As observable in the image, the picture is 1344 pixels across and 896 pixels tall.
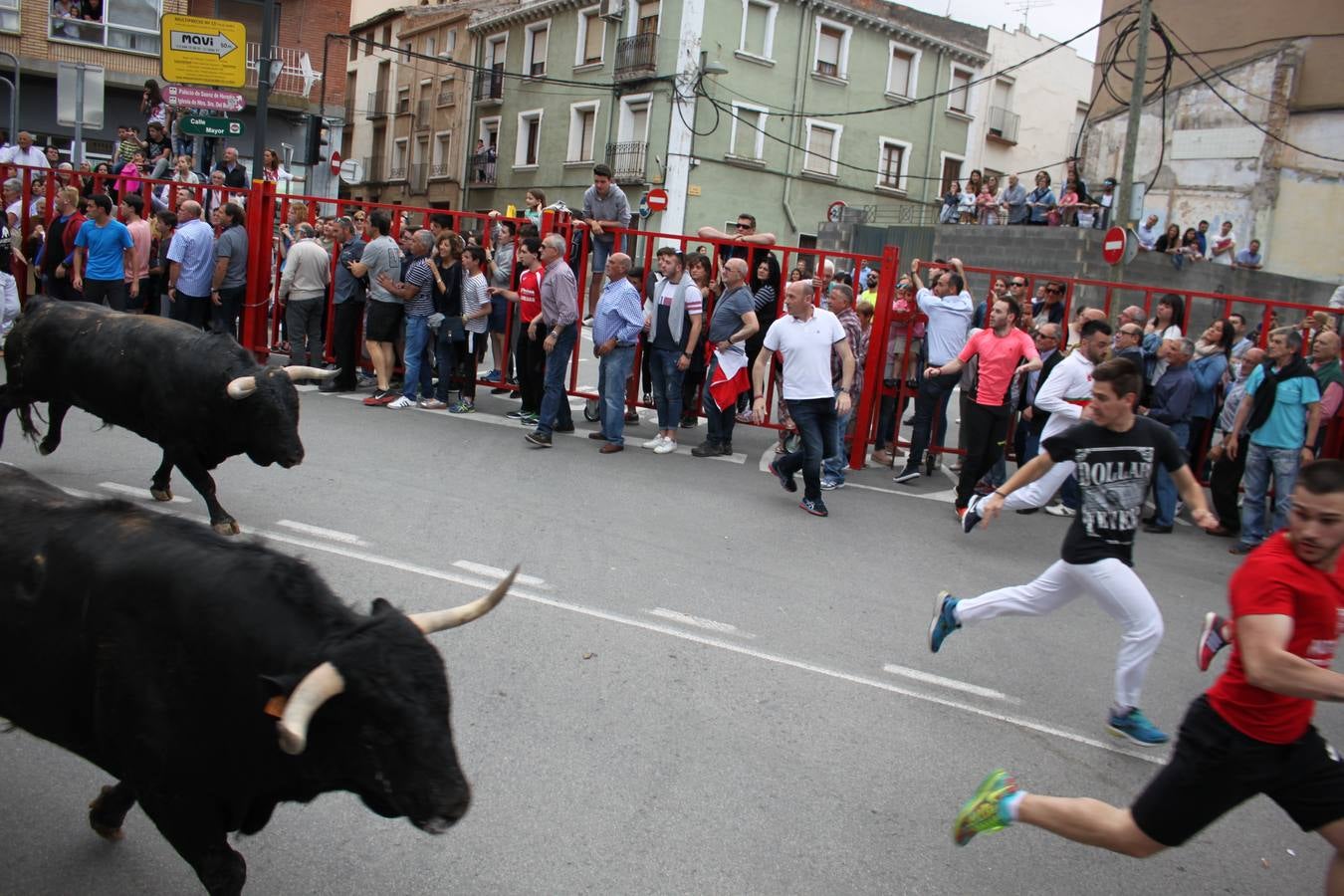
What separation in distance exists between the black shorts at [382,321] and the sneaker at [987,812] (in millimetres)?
9585

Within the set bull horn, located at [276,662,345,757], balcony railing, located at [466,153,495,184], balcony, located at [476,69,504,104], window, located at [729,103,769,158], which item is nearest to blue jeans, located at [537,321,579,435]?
bull horn, located at [276,662,345,757]

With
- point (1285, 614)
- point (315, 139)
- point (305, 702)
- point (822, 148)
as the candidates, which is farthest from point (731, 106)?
point (305, 702)

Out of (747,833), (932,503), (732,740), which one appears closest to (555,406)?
(932,503)

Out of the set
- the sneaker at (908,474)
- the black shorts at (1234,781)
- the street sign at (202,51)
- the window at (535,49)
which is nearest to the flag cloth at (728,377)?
the sneaker at (908,474)

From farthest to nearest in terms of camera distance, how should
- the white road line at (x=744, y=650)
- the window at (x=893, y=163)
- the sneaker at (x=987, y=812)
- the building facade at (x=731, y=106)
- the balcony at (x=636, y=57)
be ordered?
1. the window at (x=893, y=163)
2. the building facade at (x=731, y=106)
3. the balcony at (x=636, y=57)
4. the white road line at (x=744, y=650)
5. the sneaker at (x=987, y=812)

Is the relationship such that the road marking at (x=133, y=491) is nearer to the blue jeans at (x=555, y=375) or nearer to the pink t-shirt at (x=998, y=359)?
the blue jeans at (x=555, y=375)

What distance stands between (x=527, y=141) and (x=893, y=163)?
14057 millimetres

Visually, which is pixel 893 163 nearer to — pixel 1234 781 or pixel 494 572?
pixel 494 572

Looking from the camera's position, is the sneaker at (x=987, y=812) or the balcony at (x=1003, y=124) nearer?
the sneaker at (x=987, y=812)

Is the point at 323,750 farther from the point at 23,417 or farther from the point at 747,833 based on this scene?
the point at 23,417

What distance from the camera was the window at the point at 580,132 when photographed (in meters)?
37.9

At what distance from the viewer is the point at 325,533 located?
709cm

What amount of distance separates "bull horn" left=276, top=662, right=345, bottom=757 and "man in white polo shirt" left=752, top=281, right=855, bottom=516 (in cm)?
656

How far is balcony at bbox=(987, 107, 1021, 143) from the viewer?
42.4 m
